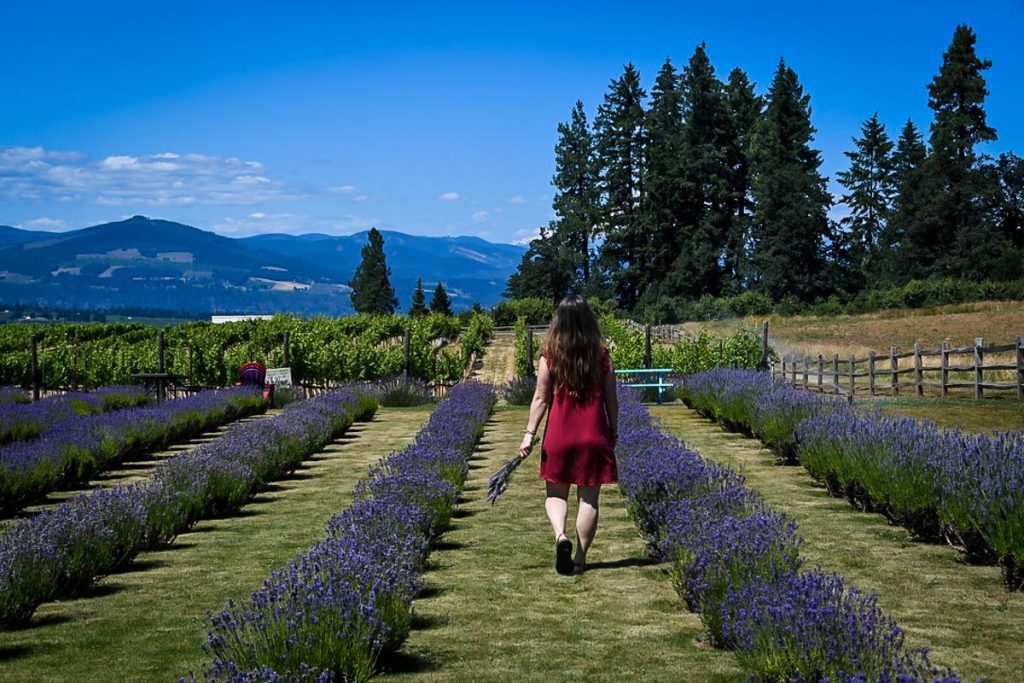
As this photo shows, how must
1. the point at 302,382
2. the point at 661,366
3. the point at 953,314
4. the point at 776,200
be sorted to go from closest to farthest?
the point at 661,366 < the point at 302,382 < the point at 953,314 < the point at 776,200

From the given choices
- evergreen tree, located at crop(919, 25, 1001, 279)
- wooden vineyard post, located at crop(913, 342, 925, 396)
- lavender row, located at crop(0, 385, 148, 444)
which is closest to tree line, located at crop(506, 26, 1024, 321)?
evergreen tree, located at crop(919, 25, 1001, 279)

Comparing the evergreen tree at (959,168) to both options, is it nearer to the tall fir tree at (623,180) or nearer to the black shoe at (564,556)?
the tall fir tree at (623,180)

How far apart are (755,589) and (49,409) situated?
15551 mm

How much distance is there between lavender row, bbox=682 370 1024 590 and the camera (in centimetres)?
765

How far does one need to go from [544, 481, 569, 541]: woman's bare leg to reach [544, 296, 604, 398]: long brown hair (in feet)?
2.23

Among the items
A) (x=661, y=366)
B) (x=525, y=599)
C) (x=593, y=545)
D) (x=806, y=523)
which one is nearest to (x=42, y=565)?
(x=525, y=599)

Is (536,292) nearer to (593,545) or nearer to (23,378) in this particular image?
(23,378)

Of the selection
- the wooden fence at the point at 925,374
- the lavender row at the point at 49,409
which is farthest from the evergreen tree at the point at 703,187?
the lavender row at the point at 49,409

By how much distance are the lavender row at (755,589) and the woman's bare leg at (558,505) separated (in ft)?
2.32

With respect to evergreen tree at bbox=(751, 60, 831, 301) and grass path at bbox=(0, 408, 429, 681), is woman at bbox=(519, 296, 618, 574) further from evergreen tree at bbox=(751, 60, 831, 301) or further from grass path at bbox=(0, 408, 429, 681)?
evergreen tree at bbox=(751, 60, 831, 301)

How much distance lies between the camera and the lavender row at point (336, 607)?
471 centimetres

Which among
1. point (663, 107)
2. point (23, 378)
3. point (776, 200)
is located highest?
point (663, 107)

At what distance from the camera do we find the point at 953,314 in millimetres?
53875

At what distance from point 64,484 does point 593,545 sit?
716 cm
